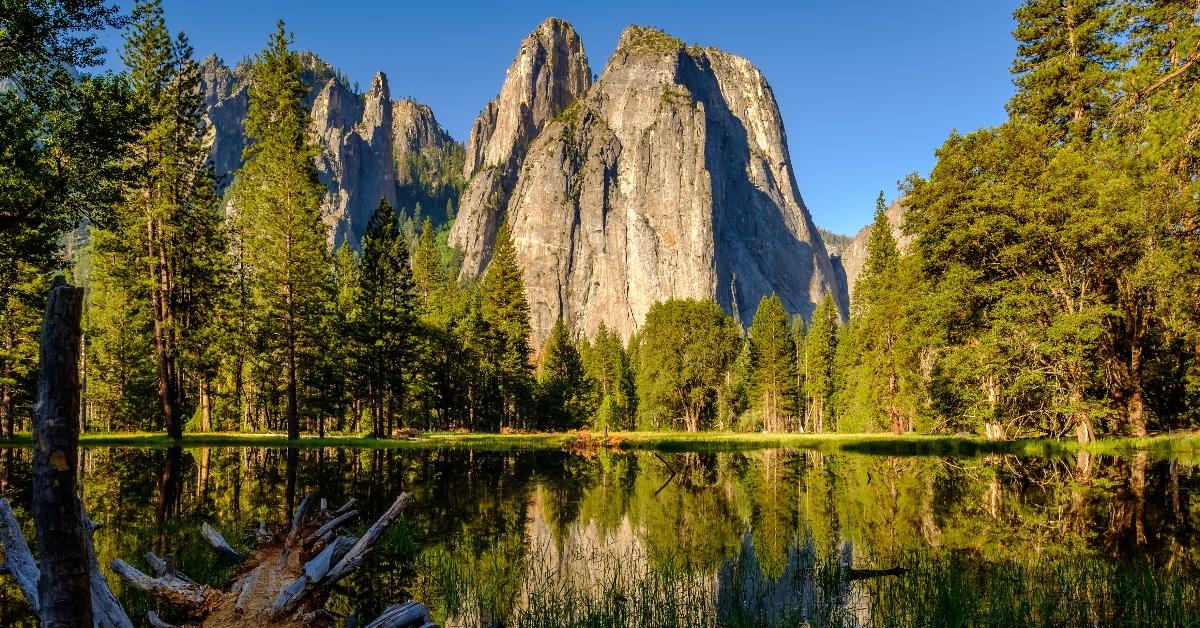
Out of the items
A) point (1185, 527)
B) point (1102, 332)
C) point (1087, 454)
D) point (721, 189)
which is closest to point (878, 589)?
point (1185, 527)

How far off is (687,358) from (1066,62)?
3933 cm

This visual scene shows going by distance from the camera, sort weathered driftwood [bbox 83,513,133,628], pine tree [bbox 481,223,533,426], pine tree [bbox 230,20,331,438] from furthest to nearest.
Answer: pine tree [bbox 481,223,533,426] < pine tree [bbox 230,20,331,438] < weathered driftwood [bbox 83,513,133,628]

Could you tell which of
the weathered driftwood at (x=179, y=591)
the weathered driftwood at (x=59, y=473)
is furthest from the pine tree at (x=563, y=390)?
the weathered driftwood at (x=59, y=473)

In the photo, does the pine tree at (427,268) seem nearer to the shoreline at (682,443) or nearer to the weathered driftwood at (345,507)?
the shoreline at (682,443)

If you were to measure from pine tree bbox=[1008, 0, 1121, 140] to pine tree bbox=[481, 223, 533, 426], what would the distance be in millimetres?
46139

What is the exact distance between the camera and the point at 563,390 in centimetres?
7319

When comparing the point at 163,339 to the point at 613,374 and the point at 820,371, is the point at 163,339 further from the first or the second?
the point at 820,371

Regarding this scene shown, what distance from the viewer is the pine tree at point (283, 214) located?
34469mm

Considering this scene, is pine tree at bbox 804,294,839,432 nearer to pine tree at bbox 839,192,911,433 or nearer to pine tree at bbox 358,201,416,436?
pine tree at bbox 839,192,911,433

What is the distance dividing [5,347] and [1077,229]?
6065cm

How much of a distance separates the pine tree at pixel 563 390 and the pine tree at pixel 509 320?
Answer: 443cm

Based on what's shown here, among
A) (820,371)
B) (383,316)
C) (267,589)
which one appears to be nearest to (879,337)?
(820,371)

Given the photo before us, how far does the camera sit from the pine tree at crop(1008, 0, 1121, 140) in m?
31.4

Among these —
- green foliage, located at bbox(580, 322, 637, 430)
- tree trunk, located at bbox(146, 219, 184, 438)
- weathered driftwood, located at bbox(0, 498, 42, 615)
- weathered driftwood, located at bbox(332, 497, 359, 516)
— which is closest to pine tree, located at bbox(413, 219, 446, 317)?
green foliage, located at bbox(580, 322, 637, 430)
